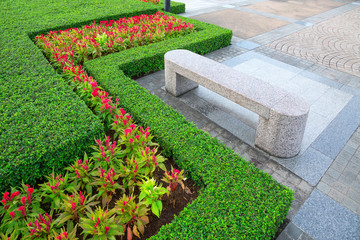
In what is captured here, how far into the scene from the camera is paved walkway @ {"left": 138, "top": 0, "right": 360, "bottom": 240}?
4.05 metres

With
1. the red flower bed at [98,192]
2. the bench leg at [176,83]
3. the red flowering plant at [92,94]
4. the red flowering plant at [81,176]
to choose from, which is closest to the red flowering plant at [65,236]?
the red flower bed at [98,192]

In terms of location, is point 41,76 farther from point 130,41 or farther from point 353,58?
point 353,58

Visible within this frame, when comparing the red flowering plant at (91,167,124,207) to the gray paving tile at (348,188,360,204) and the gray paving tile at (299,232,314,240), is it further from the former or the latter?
the gray paving tile at (348,188,360,204)

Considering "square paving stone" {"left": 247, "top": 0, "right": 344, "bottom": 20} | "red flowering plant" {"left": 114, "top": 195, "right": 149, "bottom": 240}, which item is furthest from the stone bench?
"square paving stone" {"left": 247, "top": 0, "right": 344, "bottom": 20}

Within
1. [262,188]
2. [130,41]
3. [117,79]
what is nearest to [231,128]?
[262,188]

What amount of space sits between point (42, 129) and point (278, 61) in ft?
25.4

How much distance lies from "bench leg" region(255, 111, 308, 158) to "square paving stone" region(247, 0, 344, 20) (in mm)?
11550

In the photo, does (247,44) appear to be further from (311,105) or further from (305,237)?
(305,237)

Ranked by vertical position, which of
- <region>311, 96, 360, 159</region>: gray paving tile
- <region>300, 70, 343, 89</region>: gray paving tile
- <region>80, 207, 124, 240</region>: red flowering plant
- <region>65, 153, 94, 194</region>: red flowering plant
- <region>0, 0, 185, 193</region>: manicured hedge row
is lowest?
<region>300, 70, 343, 89</region>: gray paving tile

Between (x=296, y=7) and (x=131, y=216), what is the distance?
1735cm

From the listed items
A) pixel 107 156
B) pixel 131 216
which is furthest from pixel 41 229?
pixel 107 156

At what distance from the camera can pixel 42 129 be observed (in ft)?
14.3

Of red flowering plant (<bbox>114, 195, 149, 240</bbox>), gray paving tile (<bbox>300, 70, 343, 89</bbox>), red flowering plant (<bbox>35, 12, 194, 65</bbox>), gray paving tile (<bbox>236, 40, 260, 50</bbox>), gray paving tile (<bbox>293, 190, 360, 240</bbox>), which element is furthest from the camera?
gray paving tile (<bbox>236, 40, 260, 50</bbox>)

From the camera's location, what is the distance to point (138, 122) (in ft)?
17.4
